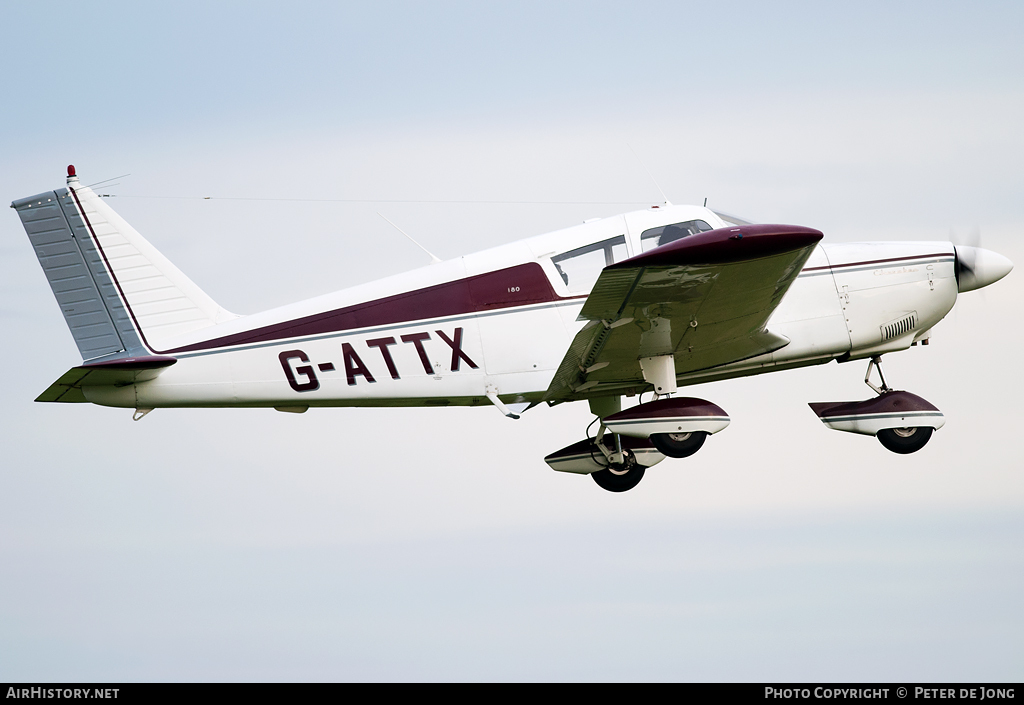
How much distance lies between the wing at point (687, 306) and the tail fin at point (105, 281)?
363cm

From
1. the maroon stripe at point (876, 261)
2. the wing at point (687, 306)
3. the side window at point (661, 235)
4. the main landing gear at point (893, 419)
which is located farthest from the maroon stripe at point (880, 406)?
the side window at point (661, 235)

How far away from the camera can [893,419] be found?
382 inches

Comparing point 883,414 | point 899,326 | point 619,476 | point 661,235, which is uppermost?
point 661,235

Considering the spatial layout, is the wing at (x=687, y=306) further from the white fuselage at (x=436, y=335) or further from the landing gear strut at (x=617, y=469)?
the landing gear strut at (x=617, y=469)

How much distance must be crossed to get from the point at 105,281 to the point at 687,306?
5.54 metres

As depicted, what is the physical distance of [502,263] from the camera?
31.2 ft

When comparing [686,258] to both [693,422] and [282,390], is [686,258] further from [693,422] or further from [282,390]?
[282,390]

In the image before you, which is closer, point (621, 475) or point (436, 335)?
point (436, 335)

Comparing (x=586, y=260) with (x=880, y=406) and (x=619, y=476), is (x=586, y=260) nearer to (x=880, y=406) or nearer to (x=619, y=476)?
(x=619, y=476)

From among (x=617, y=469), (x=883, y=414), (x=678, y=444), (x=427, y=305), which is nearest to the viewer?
(x=678, y=444)

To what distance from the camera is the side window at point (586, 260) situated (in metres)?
9.48

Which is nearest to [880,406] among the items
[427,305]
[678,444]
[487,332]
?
[678,444]
